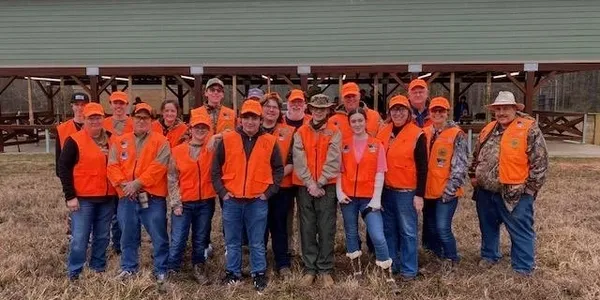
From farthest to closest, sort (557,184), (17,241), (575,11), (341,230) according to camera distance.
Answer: (575,11) → (557,184) → (341,230) → (17,241)

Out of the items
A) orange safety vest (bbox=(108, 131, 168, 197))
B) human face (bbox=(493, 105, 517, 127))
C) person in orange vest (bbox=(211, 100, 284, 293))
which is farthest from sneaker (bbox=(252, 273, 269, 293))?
human face (bbox=(493, 105, 517, 127))

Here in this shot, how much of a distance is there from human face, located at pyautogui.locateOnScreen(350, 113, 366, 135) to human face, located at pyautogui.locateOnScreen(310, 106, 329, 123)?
24cm

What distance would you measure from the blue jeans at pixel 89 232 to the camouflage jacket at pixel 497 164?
11.2 ft

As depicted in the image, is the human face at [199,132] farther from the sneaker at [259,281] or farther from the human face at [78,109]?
the human face at [78,109]

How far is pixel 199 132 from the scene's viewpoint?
433cm

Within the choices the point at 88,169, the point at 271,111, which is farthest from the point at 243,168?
the point at 88,169

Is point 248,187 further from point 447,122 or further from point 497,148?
point 497,148

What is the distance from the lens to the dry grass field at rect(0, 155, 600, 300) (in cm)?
406

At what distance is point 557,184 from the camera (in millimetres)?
9227

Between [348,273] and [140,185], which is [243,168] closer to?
[140,185]

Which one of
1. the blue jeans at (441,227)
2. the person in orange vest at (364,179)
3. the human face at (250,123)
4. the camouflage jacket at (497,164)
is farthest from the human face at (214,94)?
the camouflage jacket at (497,164)

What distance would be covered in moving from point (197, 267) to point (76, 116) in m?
1.99

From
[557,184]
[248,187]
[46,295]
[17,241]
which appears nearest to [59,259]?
[17,241]

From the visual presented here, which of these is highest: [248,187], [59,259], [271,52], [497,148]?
[271,52]
